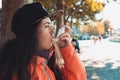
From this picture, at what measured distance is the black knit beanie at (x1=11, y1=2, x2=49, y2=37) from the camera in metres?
2.49

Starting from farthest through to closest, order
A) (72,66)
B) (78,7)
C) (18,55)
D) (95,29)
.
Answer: (95,29), (78,7), (72,66), (18,55)

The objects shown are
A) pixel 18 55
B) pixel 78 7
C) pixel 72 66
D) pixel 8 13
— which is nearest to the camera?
pixel 18 55

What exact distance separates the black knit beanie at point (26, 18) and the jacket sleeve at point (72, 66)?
372mm

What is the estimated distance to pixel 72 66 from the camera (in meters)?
2.69

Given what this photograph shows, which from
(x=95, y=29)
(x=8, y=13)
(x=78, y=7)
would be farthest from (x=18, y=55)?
(x=95, y=29)

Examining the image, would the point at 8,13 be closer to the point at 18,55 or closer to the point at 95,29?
the point at 18,55

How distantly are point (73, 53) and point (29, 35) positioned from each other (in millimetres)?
413

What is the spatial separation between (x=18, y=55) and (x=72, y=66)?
1.48ft

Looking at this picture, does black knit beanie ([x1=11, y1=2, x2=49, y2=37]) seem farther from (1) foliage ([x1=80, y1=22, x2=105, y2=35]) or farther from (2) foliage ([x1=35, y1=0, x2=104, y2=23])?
(1) foliage ([x1=80, y1=22, x2=105, y2=35])

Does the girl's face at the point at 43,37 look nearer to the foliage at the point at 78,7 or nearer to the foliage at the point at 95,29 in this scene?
the foliage at the point at 78,7

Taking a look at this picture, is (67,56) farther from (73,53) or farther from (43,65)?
(43,65)

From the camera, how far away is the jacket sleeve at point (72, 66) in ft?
8.83

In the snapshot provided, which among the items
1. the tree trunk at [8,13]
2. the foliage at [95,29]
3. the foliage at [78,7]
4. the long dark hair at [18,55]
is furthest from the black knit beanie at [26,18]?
the foliage at [95,29]

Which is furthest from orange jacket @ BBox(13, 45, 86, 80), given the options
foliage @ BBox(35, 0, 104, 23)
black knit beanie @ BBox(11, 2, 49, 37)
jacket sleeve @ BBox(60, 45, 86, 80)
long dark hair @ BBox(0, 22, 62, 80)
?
foliage @ BBox(35, 0, 104, 23)
